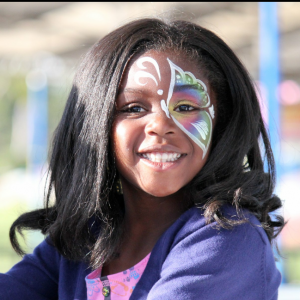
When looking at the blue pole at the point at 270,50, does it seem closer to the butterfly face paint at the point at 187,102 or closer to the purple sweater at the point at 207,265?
the butterfly face paint at the point at 187,102

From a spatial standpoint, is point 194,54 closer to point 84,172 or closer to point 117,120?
point 117,120

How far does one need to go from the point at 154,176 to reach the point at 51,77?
414cm

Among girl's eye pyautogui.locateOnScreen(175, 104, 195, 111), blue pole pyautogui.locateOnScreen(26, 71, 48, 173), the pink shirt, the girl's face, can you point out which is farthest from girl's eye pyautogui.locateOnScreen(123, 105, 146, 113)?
blue pole pyautogui.locateOnScreen(26, 71, 48, 173)

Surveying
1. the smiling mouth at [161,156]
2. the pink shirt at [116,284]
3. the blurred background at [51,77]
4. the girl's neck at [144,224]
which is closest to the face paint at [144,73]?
the smiling mouth at [161,156]

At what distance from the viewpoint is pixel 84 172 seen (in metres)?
1.51

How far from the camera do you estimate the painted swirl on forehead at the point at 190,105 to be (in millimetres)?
1401

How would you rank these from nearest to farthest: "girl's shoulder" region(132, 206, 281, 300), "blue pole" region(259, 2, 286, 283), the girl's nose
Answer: "girl's shoulder" region(132, 206, 281, 300) → the girl's nose → "blue pole" region(259, 2, 286, 283)

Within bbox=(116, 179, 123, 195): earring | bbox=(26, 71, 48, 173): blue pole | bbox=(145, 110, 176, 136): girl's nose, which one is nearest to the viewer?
bbox=(145, 110, 176, 136): girl's nose

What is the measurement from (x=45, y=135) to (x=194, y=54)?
3.86 metres

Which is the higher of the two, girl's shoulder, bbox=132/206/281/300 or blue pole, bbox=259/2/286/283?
blue pole, bbox=259/2/286/283

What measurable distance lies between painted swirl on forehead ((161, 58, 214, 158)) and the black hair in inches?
2.3

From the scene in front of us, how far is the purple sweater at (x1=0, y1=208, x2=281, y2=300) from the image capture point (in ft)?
3.97

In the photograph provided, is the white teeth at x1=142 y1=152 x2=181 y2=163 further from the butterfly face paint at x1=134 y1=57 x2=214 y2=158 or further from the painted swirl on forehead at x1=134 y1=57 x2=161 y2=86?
the painted swirl on forehead at x1=134 y1=57 x2=161 y2=86

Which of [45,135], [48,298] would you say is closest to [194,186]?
[48,298]
